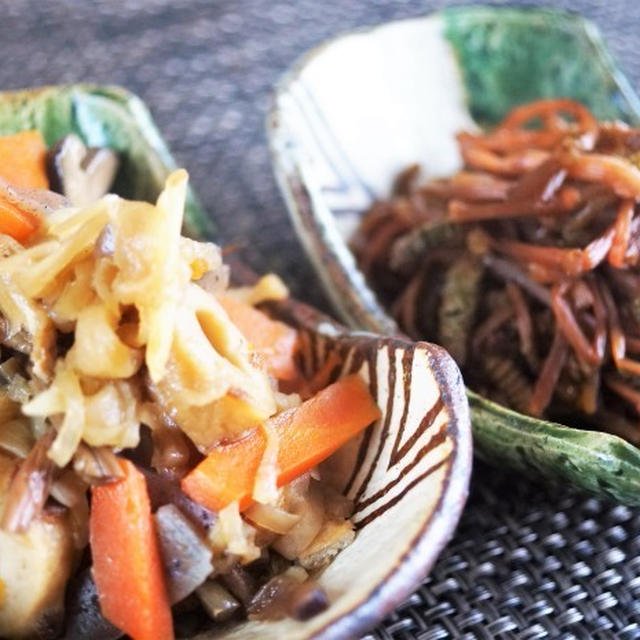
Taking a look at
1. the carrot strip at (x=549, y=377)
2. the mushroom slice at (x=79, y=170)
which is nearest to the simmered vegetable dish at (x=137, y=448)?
the mushroom slice at (x=79, y=170)

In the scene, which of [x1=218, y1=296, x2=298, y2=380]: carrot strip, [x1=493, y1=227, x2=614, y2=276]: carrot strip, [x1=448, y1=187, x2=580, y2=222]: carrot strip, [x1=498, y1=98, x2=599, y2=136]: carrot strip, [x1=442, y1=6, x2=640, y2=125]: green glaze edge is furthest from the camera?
[x1=442, y1=6, x2=640, y2=125]: green glaze edge

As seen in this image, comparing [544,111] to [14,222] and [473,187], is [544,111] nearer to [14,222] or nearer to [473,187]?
[473,187]

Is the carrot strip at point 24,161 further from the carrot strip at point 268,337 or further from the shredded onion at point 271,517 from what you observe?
the shredded onion at point 271,517

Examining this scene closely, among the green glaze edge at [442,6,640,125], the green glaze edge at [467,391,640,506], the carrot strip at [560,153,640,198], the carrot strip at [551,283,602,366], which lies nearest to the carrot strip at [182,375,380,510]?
the green glaze edge at [467,391,640,506]

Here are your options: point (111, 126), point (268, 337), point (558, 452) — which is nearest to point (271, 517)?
point (268, 337)

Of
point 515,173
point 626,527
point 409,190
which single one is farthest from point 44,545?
point 409,190

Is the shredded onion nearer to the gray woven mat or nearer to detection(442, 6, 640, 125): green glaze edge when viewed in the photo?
the gray woven mat

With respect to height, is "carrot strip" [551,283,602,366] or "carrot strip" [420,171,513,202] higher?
"carrot strip" [420,171,513,202]
